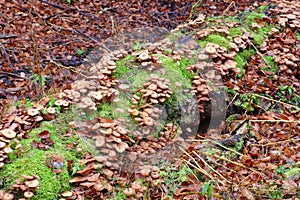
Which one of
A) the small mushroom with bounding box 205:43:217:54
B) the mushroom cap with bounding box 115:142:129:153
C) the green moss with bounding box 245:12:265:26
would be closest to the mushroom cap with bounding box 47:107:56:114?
the mushroom cap with bounding box 115:142:129:153

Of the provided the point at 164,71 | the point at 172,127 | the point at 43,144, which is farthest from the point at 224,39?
the point at 43,144

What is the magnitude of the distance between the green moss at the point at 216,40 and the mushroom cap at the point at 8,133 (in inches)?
138

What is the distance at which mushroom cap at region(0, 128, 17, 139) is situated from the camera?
385cm

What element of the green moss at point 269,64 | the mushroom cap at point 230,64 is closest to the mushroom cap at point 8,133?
the mushroom cap at point 230,64

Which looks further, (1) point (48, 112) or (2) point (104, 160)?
(1) point (48, 112)

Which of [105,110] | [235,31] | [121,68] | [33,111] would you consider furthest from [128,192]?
[235,31]

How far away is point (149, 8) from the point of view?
9562mm

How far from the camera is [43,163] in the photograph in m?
3.67

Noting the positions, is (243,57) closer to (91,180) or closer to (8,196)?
(91,180)

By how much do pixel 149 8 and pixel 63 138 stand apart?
6.36m

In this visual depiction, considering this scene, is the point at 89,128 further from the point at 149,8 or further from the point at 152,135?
the point at 149,8

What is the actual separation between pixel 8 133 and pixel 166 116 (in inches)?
82.2

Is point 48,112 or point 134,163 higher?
point 48,112

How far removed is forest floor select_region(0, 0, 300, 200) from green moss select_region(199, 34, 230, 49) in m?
0.02
